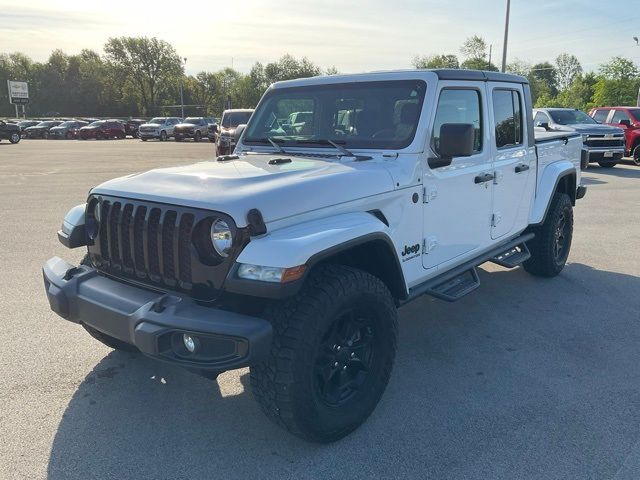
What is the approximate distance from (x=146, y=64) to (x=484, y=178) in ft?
301

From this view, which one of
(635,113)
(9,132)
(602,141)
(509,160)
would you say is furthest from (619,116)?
(9,132)

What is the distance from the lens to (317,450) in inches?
114

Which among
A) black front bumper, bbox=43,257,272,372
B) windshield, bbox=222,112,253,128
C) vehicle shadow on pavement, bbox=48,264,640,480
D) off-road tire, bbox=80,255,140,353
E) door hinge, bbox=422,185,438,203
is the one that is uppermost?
windshield, bbox=222,112,253,128

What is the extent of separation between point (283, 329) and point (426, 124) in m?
1.78

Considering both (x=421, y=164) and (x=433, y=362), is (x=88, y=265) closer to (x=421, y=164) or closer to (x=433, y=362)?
(x=421, y=164)

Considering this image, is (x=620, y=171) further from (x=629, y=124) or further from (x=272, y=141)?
(x=272, y=141)

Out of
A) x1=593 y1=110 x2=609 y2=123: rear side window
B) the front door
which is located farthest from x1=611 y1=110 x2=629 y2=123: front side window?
the front door

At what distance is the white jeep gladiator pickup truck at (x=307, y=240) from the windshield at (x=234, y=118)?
14213 millimetres

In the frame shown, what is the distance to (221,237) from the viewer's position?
263cm

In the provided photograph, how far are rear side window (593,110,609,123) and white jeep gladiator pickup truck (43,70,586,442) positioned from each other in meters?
15.5

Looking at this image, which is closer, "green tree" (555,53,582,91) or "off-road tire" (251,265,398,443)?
"off-road tire" (251,265,398,443)

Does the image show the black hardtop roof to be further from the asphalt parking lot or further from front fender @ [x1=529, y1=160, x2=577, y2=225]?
the asphalt parking lot

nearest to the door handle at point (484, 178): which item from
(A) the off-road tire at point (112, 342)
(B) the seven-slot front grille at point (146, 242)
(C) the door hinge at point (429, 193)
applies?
(C) the door hinge at point (429, 193)

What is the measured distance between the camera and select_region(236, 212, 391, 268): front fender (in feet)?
8.14
